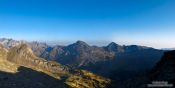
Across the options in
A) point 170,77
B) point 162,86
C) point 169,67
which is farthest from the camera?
point 169,67

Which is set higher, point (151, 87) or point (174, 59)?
point (174, 59)

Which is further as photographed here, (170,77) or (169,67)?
(169,67)

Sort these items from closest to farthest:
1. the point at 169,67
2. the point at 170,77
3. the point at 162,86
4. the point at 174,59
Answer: the point at 162,86, the point at 170,77, the point at 169,67, the point at 174,59

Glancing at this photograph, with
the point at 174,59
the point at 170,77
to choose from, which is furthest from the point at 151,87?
the point at 174,59

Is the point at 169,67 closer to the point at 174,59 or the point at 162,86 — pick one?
the point at 174,59

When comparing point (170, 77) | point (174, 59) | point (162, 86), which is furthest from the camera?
point (174, 59)

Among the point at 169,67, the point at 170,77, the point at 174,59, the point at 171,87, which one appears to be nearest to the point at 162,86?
the point at 171,87

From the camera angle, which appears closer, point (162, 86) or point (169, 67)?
point (162, 86)

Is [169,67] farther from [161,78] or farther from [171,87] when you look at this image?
[171,87]
